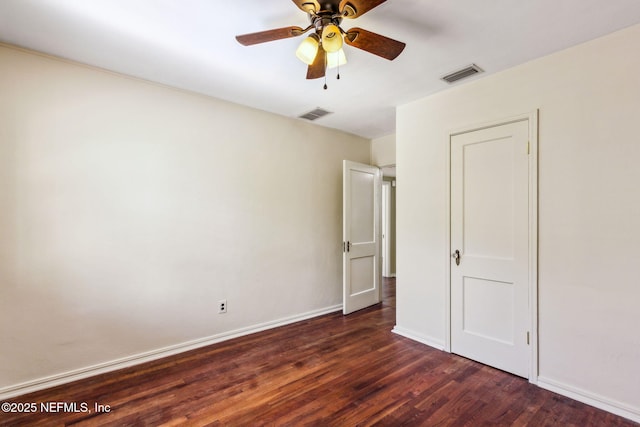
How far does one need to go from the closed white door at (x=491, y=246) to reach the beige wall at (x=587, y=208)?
0.14 m

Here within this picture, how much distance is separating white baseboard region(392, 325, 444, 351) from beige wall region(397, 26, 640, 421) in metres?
0.88

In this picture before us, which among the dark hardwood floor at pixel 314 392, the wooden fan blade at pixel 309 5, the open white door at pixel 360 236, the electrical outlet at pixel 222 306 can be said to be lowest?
the dark hardwood floor at pixel 314 392

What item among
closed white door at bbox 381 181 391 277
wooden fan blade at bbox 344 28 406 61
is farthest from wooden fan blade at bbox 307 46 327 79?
closed white door at bbox 381 181 391 277

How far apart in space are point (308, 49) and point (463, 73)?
5.18ft

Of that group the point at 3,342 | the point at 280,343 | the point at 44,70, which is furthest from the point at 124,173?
the point at 280,343

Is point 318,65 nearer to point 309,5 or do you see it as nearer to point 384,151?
point 309,5

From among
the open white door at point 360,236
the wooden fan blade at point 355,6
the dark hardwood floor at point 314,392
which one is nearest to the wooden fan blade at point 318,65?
the wooden fan blade at point 355,6

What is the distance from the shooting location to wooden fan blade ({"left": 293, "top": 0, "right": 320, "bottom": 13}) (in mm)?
1549

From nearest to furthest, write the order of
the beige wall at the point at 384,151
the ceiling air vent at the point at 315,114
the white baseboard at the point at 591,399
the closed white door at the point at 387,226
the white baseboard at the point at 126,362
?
1. the white baseboard at the point at 591,399
2. the white baseboard at the point at 126,362
3. the ceiling air vent at the point at 315,114
4. the beige wall at the point at 384,151
5. the closed white door at the point at 387,226

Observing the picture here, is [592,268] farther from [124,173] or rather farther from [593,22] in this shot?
[124,173]

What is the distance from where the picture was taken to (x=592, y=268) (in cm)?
211

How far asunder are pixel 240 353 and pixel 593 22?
381cm

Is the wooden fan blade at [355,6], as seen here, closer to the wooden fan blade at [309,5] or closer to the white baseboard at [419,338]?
the wooden fan blade at [309,5]

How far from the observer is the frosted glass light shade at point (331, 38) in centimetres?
165
